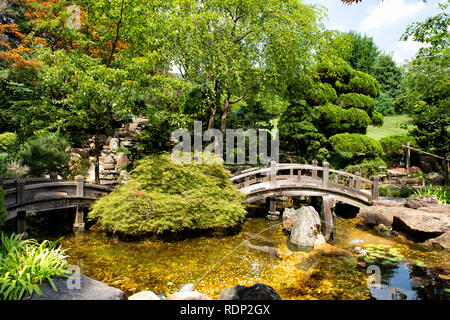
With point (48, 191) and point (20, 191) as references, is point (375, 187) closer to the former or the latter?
point (48, 191)

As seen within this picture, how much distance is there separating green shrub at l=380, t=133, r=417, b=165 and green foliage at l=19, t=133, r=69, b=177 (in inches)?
792

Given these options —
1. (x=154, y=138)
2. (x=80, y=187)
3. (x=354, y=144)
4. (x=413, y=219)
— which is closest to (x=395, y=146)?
(x=354, y=144)

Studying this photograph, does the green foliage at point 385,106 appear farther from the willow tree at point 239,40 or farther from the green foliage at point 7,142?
the green foliage at point 7,142

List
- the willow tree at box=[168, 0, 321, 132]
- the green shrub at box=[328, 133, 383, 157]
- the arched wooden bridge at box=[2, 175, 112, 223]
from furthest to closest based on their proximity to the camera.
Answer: the green shrub at box=[328, 133, 383, 157]
the willow tree at box=[168, 0, 321, 132]
the arched wooden bridge at box=[2, 175, 112, 223]

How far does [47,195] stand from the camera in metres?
9.09

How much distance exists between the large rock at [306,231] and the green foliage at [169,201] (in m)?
1.89

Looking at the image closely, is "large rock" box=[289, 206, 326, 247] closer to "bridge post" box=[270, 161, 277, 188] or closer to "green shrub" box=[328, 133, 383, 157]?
"bridge post" box=[270, 161, 277, 188]

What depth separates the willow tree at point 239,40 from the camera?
42.3 feet

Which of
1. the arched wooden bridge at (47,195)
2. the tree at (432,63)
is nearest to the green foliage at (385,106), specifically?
the tree at (432,63)

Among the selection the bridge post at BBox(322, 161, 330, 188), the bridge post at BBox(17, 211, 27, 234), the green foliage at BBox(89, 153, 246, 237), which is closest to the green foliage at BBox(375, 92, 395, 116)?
the bridge post at BBox(322, 161, 330, 188)

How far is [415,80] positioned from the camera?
1169 centimetres

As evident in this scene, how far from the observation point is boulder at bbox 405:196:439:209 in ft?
35.5
